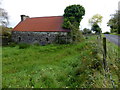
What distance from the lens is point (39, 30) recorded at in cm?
2373

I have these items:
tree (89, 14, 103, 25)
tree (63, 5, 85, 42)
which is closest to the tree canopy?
tree (63, 5, 85, 42)

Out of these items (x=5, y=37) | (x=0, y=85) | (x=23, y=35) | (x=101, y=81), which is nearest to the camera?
(x=101, y=81)

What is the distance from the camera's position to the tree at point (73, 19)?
2041 centimetres

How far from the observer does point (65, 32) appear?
21188 millimetres

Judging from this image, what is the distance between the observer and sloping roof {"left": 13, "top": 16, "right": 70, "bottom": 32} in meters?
23.0

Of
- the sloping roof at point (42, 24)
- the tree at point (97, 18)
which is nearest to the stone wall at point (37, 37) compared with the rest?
the sloping roof at point (42, 24)

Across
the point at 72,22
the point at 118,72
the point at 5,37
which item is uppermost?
the point at 72,22

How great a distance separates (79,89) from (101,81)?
3.21 ft

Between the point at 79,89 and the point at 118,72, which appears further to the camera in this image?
the point at 118,72

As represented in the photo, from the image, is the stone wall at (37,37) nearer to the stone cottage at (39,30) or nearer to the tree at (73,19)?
the stone cottage at (39,30)

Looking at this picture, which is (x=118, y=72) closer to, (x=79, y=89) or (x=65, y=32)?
(x=79, y=89)

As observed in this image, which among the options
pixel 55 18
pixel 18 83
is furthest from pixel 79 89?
pixel 55 18

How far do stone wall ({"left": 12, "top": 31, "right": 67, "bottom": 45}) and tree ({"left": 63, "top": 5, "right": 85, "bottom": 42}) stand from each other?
5.02ft

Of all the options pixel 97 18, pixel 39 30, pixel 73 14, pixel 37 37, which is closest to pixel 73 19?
pixel 73 14
